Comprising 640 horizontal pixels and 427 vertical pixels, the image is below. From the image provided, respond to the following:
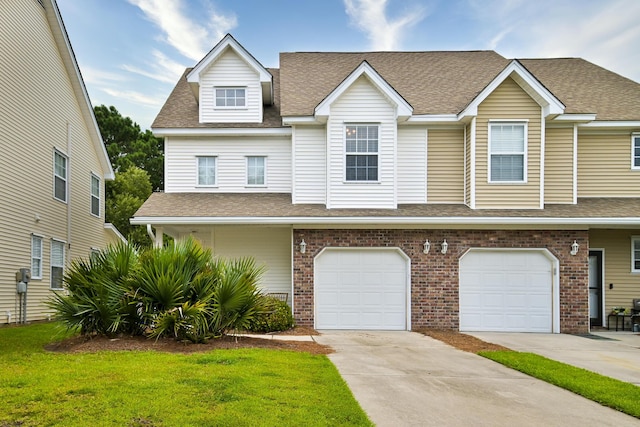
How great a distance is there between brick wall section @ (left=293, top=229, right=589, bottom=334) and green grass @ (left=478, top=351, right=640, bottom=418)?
3.73m

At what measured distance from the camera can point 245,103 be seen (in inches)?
629

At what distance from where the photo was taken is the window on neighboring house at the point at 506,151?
46.6 ft

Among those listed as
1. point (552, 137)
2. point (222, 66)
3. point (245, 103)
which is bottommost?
point (552, 137)

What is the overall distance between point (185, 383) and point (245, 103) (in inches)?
440

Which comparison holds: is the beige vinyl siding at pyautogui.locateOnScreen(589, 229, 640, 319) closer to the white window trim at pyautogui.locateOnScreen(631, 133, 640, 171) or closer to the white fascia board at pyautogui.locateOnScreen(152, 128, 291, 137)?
the white window trim at pyautogui.locateOnScreen(631, 133, 640, 171)

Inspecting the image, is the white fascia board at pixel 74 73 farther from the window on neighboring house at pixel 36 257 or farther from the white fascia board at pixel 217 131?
the window on neighboring house at pixel 36 257

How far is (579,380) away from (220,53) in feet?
43.1

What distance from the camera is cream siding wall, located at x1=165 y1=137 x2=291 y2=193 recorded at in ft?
51.4

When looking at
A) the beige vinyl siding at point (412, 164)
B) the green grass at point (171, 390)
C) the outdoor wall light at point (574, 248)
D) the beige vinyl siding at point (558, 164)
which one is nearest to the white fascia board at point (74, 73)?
the beige vinyl siding at point (412, 164)

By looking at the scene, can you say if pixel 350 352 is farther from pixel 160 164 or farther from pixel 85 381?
pixel 160 164

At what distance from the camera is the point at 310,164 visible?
14.9 metres

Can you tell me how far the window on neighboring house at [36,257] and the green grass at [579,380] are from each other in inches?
515

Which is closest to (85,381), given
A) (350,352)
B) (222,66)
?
(350,352)

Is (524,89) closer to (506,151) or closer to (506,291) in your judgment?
(506,151)
